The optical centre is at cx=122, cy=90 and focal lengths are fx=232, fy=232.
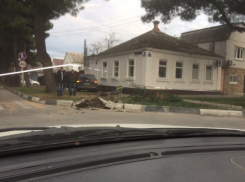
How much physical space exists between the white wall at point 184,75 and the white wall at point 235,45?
2942mm

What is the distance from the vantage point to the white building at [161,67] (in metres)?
16.4

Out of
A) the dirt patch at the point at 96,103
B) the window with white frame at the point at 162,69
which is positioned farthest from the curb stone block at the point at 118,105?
the window with white frame at the point at 162,69

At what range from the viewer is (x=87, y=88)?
17984mm

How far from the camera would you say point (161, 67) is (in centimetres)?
1711

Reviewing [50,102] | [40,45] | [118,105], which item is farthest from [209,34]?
[50,102]

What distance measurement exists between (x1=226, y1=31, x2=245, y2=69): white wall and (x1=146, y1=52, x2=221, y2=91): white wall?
2.94 metres

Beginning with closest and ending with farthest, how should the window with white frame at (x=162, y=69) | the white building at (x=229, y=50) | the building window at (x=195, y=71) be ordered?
the window with white frame at (x=162, y=69) → the building window at (x=195, y=71) → the white building at (x=229, y=50)

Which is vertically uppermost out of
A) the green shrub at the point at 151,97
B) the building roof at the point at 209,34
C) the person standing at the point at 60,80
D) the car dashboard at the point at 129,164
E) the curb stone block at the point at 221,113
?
the building roof at the point at 209,34

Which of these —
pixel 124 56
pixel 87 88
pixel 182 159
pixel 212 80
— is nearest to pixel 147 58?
pixel 124 56

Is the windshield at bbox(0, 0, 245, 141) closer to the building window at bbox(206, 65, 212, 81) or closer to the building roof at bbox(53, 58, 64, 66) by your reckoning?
the building window at bbox(206, 65, 212, 81)

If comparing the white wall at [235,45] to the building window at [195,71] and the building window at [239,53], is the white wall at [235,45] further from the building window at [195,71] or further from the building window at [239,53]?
the building window at [195,71]

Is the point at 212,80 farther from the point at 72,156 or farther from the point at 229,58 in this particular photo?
the point at 72,156

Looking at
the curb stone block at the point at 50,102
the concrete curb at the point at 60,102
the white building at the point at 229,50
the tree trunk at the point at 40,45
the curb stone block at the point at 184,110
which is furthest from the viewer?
the white building at the point at 229,50

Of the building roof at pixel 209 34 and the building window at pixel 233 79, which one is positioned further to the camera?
the building window at pixel 233 79
